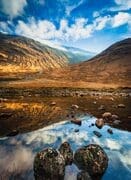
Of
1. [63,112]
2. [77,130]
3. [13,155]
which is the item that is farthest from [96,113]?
[13,155]

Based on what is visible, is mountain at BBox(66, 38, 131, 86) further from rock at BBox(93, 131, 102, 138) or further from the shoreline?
rock at BBox(93, 131, 102, 138)

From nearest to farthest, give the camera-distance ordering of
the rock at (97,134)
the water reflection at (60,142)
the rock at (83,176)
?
the rock at (83,176)
the water reflection at (60,142)
the rock at (97,134)

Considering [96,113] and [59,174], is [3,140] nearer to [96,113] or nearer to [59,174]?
[59,174]

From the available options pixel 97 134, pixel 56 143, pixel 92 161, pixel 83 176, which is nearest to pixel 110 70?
pixel 97 134

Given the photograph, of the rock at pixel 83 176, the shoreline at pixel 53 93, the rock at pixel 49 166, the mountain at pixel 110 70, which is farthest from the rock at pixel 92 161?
the mountain at pixel 110 70

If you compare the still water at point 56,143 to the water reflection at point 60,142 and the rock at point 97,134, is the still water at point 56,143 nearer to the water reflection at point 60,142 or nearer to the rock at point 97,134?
the water reflection at point 60,142

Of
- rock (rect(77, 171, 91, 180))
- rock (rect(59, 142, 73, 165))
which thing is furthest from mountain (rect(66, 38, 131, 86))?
rock (rect(77, 171, 91, 180))

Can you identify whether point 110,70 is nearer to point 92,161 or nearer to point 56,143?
point 56,143
